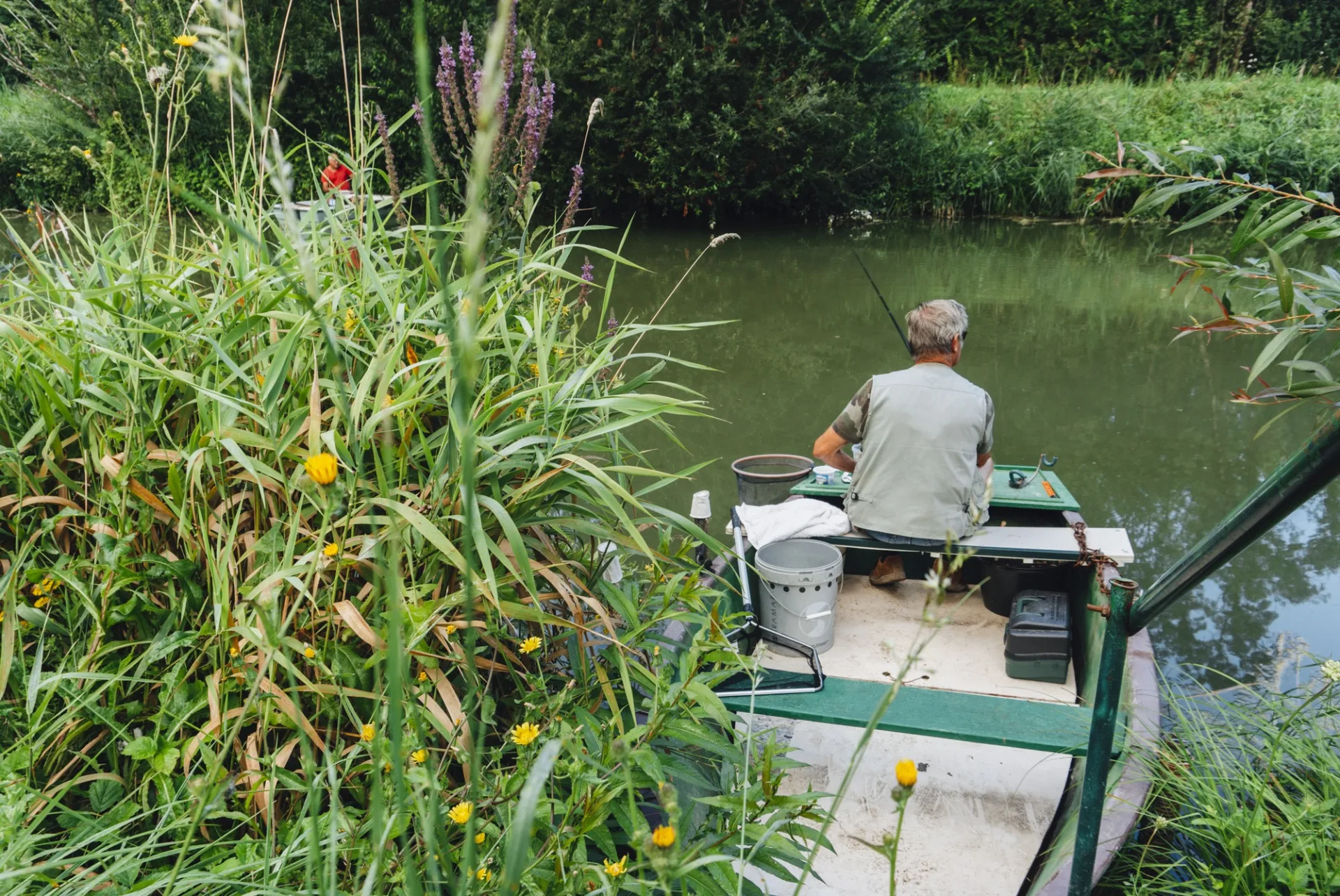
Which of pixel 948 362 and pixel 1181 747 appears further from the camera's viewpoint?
pixel 948 362

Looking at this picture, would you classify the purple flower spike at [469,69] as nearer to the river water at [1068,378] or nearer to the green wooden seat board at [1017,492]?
the river water at [1068,378]

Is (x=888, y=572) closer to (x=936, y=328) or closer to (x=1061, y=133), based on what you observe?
(x=936, y=328)

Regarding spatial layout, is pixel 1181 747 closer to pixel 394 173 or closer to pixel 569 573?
pixel 569 573

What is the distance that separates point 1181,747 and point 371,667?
80.5 inches

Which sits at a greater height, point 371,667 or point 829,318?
point 371,667

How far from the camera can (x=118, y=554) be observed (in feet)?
4.68

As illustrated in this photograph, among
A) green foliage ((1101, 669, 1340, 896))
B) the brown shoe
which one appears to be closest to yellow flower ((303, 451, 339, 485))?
green foliage ((1101, 669, 1340, 896))

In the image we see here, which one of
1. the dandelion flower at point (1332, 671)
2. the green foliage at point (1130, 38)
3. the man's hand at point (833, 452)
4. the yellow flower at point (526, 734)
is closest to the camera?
the yellow flower at point (526, 734)

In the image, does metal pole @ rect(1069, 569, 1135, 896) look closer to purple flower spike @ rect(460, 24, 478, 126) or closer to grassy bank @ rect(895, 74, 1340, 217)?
purple flower spike @ rect(460, 24, 478, 126)

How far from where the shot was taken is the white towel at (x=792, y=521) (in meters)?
3.46

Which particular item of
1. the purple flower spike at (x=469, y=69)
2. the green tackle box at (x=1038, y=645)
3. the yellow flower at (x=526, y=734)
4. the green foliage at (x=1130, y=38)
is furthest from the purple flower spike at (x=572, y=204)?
the green foliage at (x=1130, y=38)

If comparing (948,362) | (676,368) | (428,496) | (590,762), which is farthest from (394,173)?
(676,368)

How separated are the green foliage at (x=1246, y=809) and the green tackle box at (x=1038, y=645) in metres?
0.61

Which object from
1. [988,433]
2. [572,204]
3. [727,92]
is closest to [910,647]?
[988,433]
